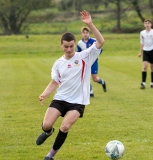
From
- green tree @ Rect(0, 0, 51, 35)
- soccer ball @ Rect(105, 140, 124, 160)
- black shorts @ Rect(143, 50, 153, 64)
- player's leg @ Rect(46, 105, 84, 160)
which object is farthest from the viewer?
green tree @ Rect(0, 0, 51, 35)

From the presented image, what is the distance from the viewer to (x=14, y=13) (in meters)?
56.1

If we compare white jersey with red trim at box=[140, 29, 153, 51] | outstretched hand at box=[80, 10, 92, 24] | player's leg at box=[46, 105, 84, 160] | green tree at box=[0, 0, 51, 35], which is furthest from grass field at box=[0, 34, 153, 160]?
green tree at box=[0, 0, 51, 35]

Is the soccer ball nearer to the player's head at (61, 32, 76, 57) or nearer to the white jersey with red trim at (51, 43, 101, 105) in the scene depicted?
the white jersey with red trim at (51, 43, 101, 105)

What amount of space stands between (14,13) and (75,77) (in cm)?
4998

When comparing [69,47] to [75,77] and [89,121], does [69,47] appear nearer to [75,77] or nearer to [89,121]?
[75,77]

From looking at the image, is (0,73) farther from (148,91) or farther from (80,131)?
(80,131)

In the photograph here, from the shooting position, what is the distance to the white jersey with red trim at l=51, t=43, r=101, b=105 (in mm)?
7223

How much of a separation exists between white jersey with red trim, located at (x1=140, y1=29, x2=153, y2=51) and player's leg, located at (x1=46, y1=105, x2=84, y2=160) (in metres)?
9.09

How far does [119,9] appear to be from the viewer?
57.3 m

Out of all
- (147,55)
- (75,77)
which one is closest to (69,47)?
(75,77)

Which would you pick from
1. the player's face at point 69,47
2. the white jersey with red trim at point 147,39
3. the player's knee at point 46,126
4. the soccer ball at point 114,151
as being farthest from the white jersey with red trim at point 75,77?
the white jersey with red trim at point 147,39

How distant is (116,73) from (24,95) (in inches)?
310

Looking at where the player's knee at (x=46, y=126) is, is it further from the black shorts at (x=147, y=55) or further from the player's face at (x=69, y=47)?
the black shorts at (x=147, y=55)

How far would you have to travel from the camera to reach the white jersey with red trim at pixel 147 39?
1568cm
